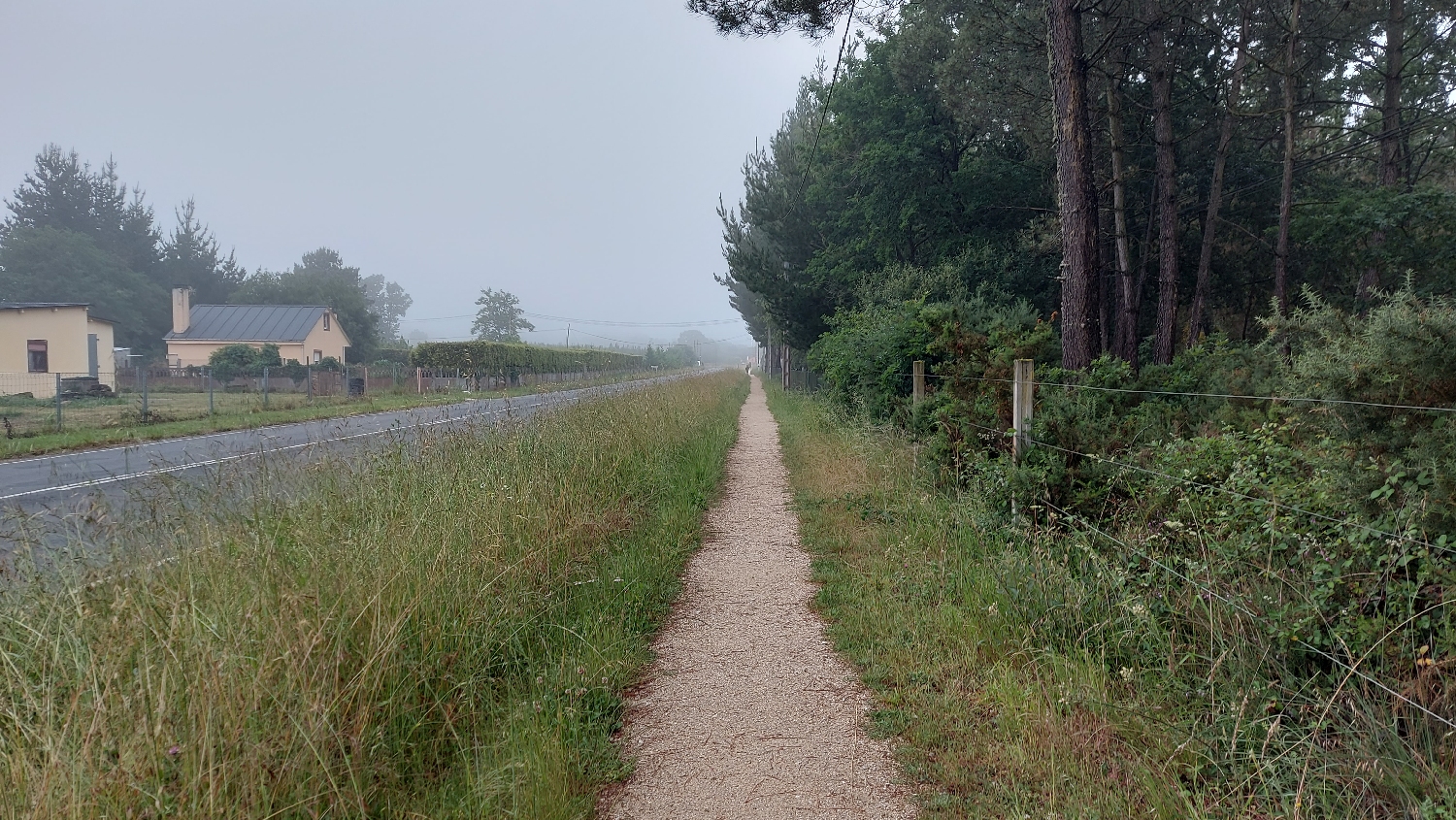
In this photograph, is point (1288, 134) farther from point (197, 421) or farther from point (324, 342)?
point (324, 342)

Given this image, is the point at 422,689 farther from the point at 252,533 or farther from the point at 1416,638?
the point at 1416,638

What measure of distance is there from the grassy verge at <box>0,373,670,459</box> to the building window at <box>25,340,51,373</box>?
706 cm

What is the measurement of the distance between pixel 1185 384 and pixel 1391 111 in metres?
13.5

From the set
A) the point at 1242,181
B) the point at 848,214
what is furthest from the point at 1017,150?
the point at 1242,181

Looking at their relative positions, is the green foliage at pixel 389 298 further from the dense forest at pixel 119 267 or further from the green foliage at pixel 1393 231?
the green foliage at pixel 1393 231

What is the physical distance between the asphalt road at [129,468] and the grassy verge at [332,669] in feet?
1.86

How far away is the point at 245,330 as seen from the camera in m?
48.8

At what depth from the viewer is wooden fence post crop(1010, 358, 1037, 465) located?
615 centimetres

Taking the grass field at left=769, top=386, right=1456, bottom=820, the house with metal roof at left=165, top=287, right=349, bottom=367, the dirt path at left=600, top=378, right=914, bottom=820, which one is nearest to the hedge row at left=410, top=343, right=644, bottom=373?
the house with metal roof at left=165, top=287, right=349, bottom=367

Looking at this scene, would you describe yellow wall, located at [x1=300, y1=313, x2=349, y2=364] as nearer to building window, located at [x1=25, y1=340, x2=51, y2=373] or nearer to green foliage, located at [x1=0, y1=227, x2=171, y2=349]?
building window, located at [x1=25, y1=340, x2=51, y2=373]

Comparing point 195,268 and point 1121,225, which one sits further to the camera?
point 195,268

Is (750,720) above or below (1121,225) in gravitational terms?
below

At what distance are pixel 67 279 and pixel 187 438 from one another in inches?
2261

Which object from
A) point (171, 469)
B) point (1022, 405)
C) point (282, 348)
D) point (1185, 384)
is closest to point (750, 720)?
point (1022, 405)
